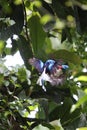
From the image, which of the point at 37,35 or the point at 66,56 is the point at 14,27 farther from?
the point at 66,56

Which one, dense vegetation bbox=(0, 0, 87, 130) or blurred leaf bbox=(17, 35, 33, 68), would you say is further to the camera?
blurred leaf bbox=(17, 35, 33, 68)

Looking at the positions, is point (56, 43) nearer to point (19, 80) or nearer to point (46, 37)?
point (46, 37)

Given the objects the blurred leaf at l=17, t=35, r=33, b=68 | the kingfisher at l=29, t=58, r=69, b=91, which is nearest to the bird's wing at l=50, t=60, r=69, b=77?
the kingfisher at l=29, t=58, r=69, b=91

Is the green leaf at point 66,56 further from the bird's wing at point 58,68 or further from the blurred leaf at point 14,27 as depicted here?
the blurred leaf at point 14,27

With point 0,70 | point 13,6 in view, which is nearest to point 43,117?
point 0,70

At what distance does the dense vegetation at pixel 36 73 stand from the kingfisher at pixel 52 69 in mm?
17

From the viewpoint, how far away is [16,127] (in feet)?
3.67

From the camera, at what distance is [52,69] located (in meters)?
0.95

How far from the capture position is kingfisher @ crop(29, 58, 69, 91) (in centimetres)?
95

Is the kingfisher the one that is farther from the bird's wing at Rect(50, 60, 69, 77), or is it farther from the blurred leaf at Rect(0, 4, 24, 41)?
the blurred leaf at Rect(0, 4, 24, 41)

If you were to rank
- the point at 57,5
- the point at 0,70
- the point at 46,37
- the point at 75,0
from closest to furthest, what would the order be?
the point at 75,0 → the point at 57,5 → the point at 46,37 → the point at 0,70

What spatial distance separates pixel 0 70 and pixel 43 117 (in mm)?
203

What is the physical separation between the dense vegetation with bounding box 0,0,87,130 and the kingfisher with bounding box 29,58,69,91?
0.06 feet

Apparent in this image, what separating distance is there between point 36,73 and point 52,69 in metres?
0.18
